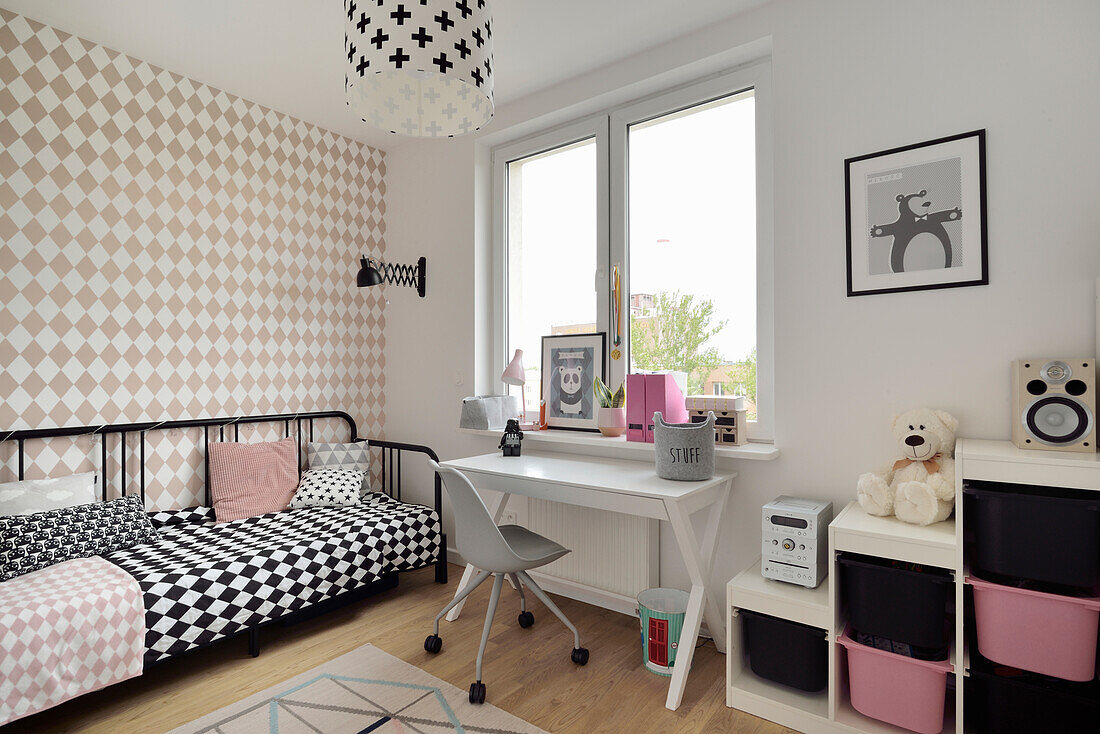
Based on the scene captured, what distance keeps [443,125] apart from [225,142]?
196cm

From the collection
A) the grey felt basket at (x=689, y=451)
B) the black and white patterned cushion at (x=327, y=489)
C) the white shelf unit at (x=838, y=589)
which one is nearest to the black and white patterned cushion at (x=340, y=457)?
the black and white patterned cushion at (x=327, y=489)

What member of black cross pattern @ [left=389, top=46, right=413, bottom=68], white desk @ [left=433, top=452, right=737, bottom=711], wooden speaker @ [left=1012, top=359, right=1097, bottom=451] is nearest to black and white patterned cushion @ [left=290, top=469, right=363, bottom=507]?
white desk @ [left=433, top=452, right=737, bottom=711]

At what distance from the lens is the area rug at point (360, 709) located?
1873 millimetres

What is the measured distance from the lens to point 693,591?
2137 mm

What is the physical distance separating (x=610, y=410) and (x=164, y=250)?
7.74 feet

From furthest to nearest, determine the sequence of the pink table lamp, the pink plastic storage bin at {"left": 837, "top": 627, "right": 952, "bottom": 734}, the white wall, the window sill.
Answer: the pink table lamp < the window sill < the white wall < the pink plastic storage bin at {"left": 837, "top": 627, "right": 952, "bottom": 734}

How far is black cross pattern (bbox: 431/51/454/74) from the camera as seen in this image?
154cm

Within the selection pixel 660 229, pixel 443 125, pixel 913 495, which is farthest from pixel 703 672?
pixel 443 125

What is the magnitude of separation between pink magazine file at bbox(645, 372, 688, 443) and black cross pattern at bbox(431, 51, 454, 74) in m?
1.48

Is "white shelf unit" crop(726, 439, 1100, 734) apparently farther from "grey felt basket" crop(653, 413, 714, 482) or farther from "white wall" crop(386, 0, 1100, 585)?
"grey felt basket" crop(653, 413, 714, 482)

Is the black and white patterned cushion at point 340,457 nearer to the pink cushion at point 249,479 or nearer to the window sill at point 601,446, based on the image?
the pink cushion at point 249,479

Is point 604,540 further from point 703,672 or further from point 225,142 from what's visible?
point 225,142

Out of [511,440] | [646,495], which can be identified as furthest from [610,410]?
[646,495]

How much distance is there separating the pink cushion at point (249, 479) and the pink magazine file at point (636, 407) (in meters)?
1.89
